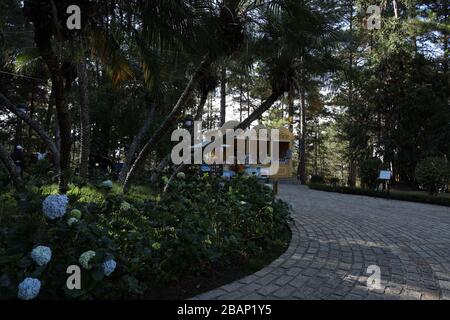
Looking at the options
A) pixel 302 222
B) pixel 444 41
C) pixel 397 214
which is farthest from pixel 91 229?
pixel 444 41

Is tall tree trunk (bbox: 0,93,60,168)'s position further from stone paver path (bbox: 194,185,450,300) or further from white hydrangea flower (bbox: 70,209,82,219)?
stone paver path (bbox: 194,185,450,300)

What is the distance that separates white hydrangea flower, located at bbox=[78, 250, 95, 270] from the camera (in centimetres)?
230

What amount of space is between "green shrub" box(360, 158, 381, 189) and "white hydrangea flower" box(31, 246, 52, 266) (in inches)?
641

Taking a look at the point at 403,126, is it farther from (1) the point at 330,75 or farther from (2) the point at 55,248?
(2) the point at 55,248

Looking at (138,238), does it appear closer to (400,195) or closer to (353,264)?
(353,264)

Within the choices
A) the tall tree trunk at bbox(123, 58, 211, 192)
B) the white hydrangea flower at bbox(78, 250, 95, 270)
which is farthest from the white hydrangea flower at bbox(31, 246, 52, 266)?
the tall tree trunk at bbox(123, 58, 211, 192)

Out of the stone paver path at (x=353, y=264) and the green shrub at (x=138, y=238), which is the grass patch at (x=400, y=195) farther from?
the green shrub at (x=138, y=238)

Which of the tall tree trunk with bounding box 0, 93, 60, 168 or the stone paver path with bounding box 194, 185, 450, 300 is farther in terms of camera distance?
the tall tree trunk with bounding box 0, 93, 60, 168

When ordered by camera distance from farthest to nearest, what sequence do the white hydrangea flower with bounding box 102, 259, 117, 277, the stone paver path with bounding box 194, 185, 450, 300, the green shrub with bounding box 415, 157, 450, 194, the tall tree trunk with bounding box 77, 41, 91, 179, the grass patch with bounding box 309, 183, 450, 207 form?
1. the green shrub with bounding box 415, 157, 450, 194
2. the grass patch with bounding box 309, 183, 450, 207
3. the tall tree trunk with bounding box 77, 41, 91, 179
4. the stone paver path with bounding box 194, 185, 450, 300
5. the white hydrangea flower with bounding box 102, 259, 117, 277

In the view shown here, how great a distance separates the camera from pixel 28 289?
201cm

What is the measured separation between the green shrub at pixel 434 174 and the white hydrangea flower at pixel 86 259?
13617mm

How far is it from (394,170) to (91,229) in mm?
19867

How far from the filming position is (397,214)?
8.57m

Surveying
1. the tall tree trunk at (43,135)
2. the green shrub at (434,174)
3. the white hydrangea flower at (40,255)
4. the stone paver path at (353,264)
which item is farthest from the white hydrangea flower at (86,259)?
the green shrub at (434,174)
